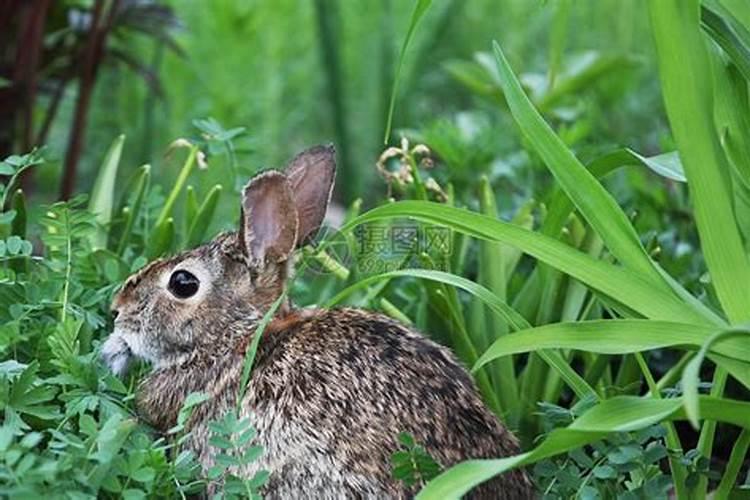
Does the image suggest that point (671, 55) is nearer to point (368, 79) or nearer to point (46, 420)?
point (46, 420)

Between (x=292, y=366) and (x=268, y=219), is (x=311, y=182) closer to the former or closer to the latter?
(x=268, y=219)

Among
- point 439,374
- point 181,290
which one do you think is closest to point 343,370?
point 439,374

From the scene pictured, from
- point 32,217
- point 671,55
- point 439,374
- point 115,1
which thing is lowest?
point 32,217

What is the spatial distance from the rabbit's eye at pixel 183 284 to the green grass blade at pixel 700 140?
122 cm

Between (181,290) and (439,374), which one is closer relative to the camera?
(439,374)

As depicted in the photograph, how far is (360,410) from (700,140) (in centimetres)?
90

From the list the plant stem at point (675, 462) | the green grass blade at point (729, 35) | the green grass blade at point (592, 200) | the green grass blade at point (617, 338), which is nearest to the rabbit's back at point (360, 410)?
the green grass blade at point (617, 338)

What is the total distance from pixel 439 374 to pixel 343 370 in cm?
21

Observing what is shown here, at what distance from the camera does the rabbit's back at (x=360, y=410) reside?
11.0ft

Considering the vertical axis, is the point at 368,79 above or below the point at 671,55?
below

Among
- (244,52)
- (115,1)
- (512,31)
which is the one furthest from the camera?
(512,31)

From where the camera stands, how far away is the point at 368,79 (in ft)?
24.1

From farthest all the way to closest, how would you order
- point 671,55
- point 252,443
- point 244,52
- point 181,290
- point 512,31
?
1. point 512,31
2. point 244,52
3. point 181,290
4. point 252,443
5. point 671,55

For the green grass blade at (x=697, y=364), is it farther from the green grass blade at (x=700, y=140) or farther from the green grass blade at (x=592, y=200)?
the green grass blade at (x=592, y=200)
